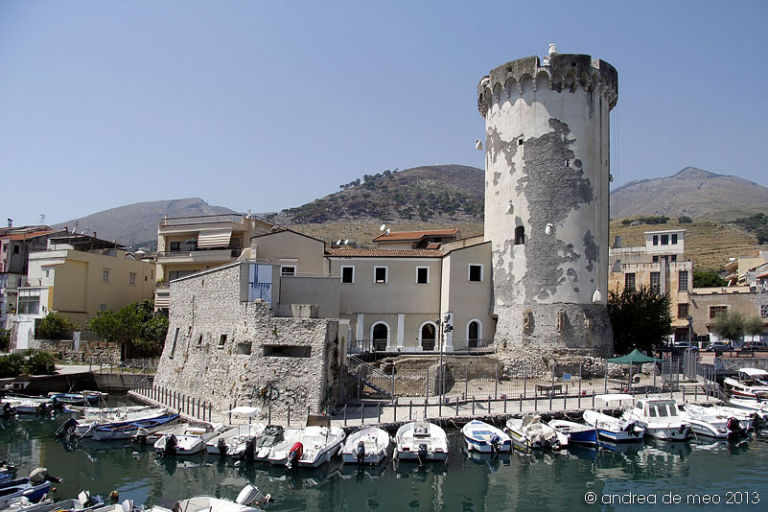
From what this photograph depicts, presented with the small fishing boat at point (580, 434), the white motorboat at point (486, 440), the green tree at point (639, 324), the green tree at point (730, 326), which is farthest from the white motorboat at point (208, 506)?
the green tree at point (730, 326)

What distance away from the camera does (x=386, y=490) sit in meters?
19.1

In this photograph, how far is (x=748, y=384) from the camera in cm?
3722

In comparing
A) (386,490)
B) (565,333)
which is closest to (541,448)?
(386,490)

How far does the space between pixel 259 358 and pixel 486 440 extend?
31.8 feet

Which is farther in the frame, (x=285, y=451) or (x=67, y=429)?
(x=67, y=429)

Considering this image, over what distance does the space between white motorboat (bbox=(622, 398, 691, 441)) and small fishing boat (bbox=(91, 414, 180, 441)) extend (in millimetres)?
19268

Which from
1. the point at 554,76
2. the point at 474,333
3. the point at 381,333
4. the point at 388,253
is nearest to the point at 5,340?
the point at 381,333

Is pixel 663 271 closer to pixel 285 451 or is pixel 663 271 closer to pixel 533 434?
pixel 533 434

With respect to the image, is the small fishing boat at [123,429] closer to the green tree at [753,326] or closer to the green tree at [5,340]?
the green tree at [5,340]

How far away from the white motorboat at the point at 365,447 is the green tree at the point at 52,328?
3105cm

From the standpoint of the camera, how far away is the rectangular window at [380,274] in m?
38.1

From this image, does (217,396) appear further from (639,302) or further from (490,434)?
(639,302)

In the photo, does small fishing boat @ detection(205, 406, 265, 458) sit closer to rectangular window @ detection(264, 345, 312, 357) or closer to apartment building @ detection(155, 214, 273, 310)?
rectangular window @ detection(264, 345, 312, 357)

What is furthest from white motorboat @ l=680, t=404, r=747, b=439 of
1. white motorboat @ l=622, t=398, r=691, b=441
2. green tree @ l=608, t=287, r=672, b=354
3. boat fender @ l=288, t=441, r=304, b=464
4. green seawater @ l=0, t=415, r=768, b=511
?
boat fender @ l=288, t=441, r=304, b=464
